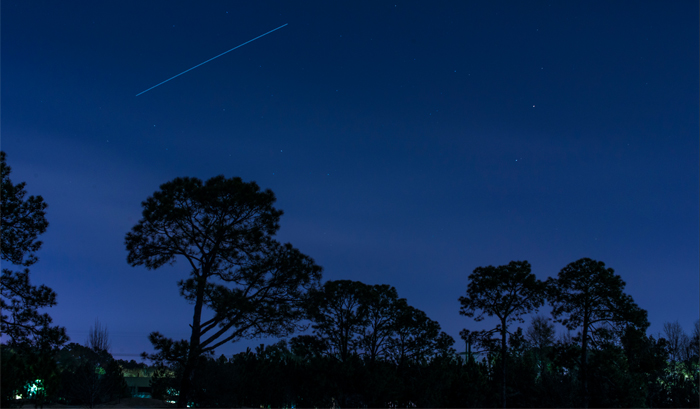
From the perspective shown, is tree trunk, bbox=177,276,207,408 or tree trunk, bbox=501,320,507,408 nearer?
tree trunk, bbox=177,276,207,408

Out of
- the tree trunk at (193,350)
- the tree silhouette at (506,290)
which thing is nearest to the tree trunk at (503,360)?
the tree silhouette at (506,290)

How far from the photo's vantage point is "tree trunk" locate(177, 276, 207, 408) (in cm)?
1983

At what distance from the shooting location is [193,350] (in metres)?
19.8

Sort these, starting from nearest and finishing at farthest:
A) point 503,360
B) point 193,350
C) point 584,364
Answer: point 193,350 < point 584,364 < point 503,360

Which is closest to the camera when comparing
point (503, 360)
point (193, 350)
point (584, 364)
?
point (193, 350)

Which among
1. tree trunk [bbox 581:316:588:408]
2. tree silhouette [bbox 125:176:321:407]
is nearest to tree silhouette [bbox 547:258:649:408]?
tree trunk [bbox 581:316:588:408]

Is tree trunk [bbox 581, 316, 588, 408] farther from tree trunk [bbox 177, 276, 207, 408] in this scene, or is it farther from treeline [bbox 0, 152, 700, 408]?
tree trunk [bbox 177, 276, 207, 408]

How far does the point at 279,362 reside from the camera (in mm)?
34469


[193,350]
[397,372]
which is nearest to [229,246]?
[193,350]

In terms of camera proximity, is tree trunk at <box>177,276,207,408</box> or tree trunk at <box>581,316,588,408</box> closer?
tree trunk at <box>177,276,207,408</box>

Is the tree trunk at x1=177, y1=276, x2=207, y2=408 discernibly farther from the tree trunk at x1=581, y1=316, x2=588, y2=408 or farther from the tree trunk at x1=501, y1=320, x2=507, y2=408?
the tree trunk at x1=581, y1=316, x2=588, y2=408

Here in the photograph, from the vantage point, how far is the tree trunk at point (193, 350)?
19.8 metres

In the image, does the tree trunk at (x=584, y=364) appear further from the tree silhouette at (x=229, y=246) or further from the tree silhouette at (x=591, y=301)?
the tree silhouette at (x=229, y=246)

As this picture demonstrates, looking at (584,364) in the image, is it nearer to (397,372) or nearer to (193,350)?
(397,372)
